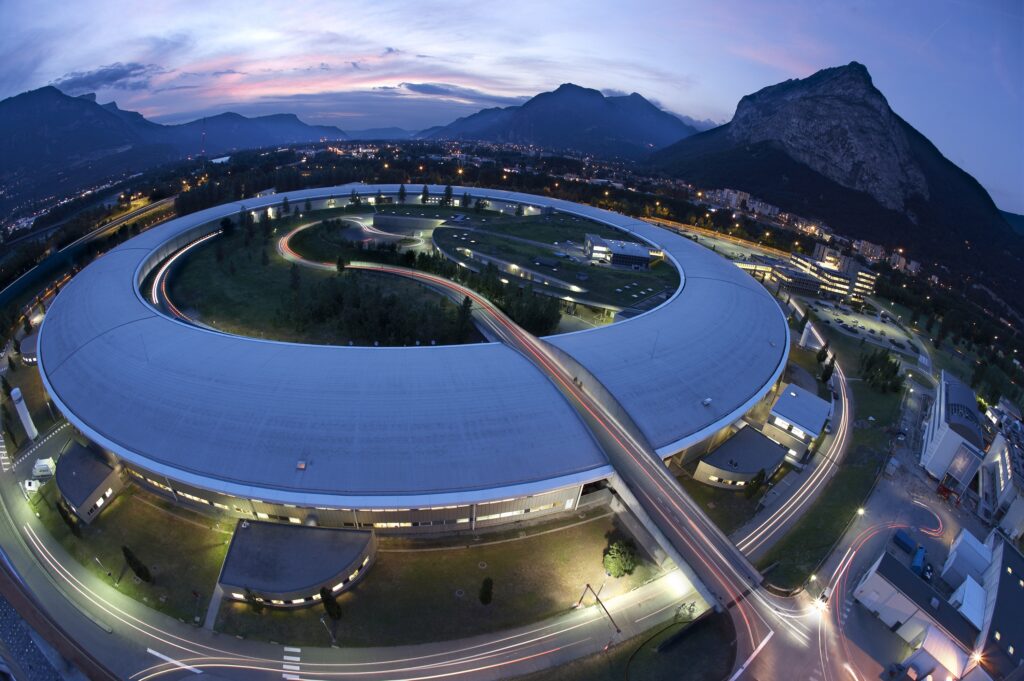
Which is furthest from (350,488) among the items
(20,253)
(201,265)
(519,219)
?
(20,253)

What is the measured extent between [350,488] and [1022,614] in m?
43.1

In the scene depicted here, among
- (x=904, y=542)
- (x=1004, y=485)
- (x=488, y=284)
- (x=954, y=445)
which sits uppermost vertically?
(x=488, y=284)

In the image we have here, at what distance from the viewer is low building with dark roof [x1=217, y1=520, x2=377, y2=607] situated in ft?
85.5

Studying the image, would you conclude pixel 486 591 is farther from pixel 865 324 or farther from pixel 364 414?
pixel 865 324

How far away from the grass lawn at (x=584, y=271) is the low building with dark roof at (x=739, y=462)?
27.0 metres

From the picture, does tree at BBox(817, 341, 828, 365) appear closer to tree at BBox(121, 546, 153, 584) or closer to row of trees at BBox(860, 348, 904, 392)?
row of trees at BBox(860, 348, 904, 392)

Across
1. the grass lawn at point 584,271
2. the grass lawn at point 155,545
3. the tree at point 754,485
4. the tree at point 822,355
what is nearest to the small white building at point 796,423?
the tree at point 754,485

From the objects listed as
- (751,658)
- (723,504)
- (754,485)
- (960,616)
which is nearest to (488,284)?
(723,504)

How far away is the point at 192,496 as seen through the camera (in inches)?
1243

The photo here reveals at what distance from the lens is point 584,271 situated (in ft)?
→ 241

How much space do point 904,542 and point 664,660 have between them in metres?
24.1

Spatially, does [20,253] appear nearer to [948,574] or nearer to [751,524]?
[751,524]

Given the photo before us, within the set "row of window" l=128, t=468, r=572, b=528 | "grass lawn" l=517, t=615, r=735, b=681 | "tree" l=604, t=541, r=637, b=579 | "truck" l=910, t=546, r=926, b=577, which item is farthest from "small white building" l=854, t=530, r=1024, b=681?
"row of window" l=128, t=468, r=572, b=528

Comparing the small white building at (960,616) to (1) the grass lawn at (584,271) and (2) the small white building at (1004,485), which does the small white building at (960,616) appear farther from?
(1) the grass lawn at (584,271)
